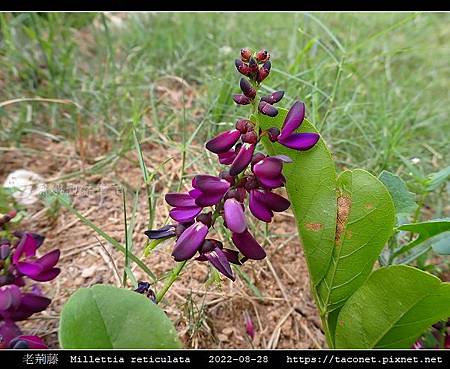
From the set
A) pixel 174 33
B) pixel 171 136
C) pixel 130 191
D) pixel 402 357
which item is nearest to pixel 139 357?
pixel 402 357

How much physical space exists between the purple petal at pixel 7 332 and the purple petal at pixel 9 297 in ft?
0.11

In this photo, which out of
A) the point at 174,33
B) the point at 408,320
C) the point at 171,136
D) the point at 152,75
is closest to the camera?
the point at 408,320

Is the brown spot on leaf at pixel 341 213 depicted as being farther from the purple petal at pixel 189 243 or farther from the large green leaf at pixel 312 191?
the purple petal at pixel 189 243

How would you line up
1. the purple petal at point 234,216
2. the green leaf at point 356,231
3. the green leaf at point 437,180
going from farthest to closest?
1. the green leaf at point 437,180
2. the green leaf at point 356,231
3. the purple petal at point 234,216

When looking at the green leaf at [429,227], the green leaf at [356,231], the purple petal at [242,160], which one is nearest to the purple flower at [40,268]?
the purple petal at [242,160]

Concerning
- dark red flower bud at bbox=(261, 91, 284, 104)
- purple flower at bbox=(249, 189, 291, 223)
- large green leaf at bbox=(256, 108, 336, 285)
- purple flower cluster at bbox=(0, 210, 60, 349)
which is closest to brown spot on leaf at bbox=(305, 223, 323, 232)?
large green leaf at bbox=(256, 108, 336, 285)

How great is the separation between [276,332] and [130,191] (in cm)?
49

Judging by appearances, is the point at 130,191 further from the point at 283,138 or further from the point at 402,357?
the point at 402,357

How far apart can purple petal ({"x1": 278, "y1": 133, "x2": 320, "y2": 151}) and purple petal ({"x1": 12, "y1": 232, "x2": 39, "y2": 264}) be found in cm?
43

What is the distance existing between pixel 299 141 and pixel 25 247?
457 mm

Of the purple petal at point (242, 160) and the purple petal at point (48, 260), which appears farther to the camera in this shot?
the purple petal at point (48, 260)

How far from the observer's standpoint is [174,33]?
6.70ft

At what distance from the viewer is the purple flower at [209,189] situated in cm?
78

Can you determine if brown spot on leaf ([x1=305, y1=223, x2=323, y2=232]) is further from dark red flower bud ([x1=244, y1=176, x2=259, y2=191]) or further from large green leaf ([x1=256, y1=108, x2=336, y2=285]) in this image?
dark red flower bud ([x1=244, y1=176, x2=259, y2=191])
